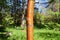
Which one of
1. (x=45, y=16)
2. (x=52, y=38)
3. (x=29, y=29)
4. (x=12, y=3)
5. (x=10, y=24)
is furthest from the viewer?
(x=45, y=16)

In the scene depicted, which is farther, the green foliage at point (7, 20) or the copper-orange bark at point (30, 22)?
the green foliage at point (7, 20)

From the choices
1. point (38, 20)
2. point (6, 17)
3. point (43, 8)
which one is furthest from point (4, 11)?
point (43, 8)

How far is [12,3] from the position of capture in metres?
22.0

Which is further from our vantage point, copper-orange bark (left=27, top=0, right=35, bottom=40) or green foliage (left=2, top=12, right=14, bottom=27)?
green foliage (left=2, top=12, right=14, bottom=27)

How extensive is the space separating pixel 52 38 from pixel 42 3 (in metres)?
21.0

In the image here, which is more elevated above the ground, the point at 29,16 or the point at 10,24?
the point at 29,16

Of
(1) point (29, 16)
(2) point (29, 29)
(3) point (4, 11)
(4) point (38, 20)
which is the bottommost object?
(4) point (38, 20)

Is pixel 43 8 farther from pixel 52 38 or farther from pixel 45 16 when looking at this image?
pixel 52 38

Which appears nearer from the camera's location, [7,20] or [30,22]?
[30,22]

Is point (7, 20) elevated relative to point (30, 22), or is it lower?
lower

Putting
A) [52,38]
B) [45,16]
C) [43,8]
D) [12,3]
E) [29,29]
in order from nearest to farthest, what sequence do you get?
1. [29,29]
2. [52,38]
3. [12,3]
4. [45,16]
5. [43,8]

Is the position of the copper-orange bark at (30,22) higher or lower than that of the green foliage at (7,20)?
higher

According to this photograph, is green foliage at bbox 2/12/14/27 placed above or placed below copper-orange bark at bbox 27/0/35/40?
below

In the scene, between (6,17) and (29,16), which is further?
(6,17)
